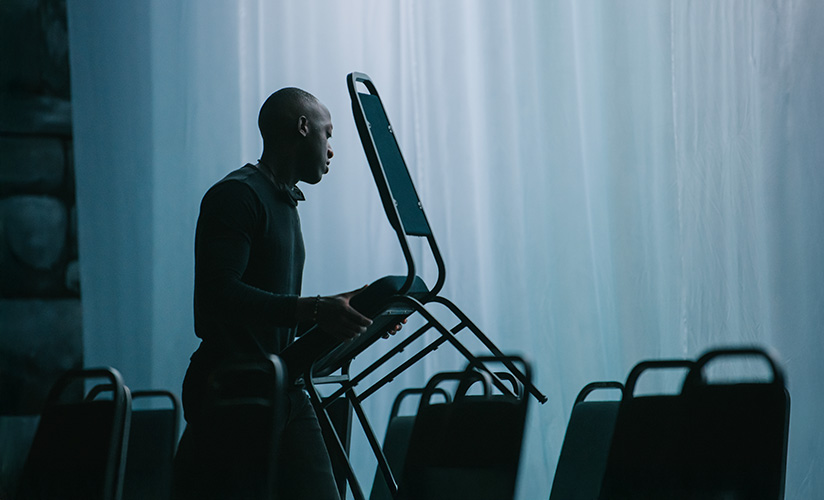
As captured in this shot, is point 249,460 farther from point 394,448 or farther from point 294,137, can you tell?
point 394,448

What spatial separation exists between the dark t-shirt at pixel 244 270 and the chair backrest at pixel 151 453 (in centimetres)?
Answer: 68

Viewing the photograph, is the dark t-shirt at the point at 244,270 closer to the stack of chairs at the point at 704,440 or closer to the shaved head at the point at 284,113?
the shaved head at the point at 284,113

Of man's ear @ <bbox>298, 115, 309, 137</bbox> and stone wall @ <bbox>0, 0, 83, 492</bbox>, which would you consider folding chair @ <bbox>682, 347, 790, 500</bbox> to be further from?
stone wall @ <bbox>0, 0, 83, 492</bbox>

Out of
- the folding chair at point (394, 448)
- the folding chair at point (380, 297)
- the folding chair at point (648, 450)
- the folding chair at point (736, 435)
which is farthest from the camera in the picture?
the folding chair at point (394, 448)

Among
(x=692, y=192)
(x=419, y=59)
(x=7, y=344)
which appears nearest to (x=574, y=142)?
(x=692, y=192)

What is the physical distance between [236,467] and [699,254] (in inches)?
74.3

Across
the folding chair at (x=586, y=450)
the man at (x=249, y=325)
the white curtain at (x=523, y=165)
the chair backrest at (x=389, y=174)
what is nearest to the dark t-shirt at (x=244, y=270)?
the man at (x=249, y=325)

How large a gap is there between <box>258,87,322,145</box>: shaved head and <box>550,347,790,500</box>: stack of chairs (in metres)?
0.85

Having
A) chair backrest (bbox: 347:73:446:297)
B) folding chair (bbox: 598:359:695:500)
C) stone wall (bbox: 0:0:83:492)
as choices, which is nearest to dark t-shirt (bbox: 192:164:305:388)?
chair backrest (bbox: 347:73:446:297)

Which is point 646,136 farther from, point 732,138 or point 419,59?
point 419,59

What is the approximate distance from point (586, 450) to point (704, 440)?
73cm

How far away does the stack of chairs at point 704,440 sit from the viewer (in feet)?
4.22

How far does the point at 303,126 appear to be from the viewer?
1.83 m

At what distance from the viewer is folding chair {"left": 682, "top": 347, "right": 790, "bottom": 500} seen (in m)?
1.28
